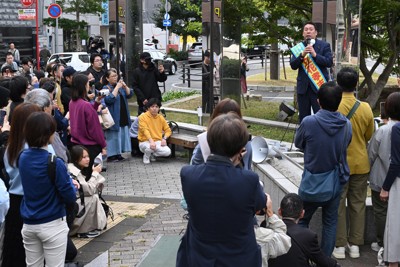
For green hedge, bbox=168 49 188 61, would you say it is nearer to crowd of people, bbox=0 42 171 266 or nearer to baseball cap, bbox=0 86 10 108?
crowd of people, bbox=0 42 171 266

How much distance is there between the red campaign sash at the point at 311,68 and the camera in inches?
336

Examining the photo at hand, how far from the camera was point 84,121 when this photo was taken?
839cm

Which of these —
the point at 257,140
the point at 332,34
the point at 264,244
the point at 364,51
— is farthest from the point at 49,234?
the point at 364,51

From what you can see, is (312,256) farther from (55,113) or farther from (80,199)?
(55,113)

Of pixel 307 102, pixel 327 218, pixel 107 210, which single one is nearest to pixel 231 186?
pixel 327 218

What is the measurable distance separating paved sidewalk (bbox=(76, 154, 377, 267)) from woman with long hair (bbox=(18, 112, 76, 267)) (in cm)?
145

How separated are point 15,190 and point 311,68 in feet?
15.5

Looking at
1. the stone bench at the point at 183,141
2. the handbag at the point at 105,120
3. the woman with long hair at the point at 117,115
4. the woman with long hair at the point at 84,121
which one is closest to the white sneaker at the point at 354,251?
the woman with long hair at the point at 84,121

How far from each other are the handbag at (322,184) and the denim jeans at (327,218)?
0.29 feet

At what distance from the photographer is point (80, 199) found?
6.86m

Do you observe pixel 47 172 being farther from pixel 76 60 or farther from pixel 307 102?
pixel 76 60

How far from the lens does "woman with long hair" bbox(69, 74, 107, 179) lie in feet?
27.0

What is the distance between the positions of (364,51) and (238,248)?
13.3m

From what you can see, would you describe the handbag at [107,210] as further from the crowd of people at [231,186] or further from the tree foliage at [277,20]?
the tree foliage at [277,20]
